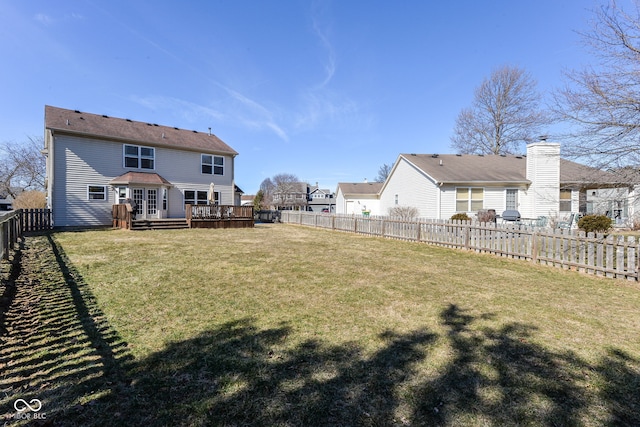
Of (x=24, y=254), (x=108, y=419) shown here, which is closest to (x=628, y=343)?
(x=108, y=419)

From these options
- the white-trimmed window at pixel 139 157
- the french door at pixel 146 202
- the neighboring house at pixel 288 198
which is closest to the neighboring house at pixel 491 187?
the french door at pixel 146 202

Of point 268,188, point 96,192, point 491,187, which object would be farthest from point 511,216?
point 268,188

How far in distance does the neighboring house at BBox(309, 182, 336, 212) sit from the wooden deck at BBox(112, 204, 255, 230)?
5390 cm

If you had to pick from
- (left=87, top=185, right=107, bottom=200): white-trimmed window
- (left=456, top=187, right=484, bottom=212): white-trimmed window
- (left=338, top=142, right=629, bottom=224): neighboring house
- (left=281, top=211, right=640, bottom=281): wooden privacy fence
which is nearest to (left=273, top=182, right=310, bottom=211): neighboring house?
(left=87, top=185, right=107, bottom=200): white-trimmed window

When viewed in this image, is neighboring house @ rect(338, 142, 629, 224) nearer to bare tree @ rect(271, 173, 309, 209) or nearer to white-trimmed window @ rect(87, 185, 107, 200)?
white-trimmed window @ rect(87, 185, 107, 200)

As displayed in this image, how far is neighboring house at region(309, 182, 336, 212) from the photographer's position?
73775 millimetres

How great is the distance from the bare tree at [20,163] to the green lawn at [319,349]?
1409 inches

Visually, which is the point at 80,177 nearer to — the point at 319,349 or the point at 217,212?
the point at 217,212

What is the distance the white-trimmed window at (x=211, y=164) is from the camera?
831 inches

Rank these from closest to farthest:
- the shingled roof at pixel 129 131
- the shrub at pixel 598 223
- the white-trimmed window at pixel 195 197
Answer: the shrub at pixel 598 223 < the shingled roof at pixel 129 131 < the white-trimmed window at pixel 195 197

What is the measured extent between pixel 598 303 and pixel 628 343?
1.71 meters

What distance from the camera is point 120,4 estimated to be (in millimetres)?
11023

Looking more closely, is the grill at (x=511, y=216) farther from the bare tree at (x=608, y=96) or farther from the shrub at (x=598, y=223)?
the bare tree at (x=608, y=96)
